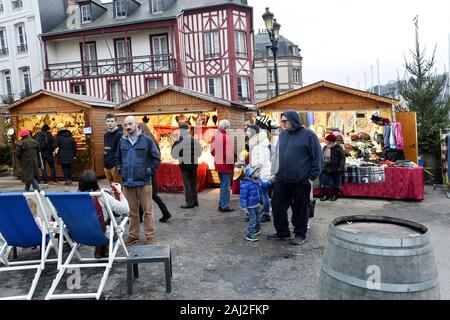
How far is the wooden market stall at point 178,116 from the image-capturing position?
9.97 m

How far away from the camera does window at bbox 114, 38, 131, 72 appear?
24.1 metres

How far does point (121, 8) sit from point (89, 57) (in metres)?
3.70

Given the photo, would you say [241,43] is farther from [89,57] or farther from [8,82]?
[8,82]

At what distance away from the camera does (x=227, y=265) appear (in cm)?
469

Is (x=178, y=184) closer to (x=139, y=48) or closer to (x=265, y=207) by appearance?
(x=265, y=207)

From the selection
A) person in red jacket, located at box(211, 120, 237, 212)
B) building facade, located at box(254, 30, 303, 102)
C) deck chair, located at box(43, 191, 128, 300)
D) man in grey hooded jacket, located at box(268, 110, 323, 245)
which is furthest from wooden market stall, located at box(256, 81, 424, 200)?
building facade, located at box(254, 30, 303, 102)

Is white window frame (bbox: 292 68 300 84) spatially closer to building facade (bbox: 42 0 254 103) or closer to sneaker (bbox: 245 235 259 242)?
building facade (bbox: 42 0 254 103)

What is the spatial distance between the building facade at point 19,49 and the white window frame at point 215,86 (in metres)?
11.1

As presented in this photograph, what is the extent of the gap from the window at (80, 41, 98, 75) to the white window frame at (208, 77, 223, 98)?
703 centimetres

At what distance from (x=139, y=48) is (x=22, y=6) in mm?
8955

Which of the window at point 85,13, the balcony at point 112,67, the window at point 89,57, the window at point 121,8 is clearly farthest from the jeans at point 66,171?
the window at point 85,13

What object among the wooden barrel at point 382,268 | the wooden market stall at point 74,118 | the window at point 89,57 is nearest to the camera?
the wooden barrel at point 382,268

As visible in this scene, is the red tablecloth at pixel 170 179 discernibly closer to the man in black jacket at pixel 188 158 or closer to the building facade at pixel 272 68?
the man in black jacket at pixel 188 158

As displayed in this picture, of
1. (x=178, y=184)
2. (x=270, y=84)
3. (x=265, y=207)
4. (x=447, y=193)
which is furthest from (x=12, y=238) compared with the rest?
(x=270, y=84)
